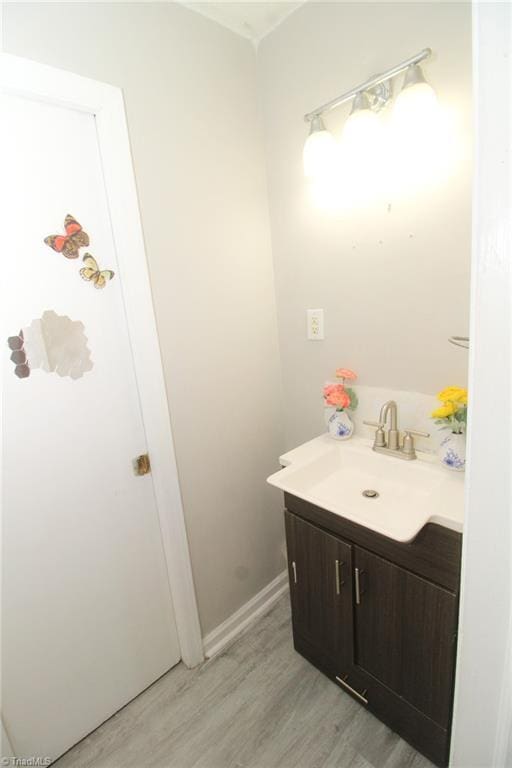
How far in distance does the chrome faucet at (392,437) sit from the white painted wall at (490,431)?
757 millimetres

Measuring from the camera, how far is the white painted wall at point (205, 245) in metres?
1.10

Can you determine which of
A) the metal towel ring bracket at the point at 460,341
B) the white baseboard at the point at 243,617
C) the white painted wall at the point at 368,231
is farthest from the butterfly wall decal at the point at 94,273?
the white baseboard at the point at 243,617

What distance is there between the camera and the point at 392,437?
1.35 m

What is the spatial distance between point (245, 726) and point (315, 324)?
62.0 inches

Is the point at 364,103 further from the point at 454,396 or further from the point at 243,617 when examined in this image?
the point at 243,617

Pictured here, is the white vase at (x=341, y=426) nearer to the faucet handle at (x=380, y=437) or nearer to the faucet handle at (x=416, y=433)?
the faucet handle at (x=380, y=437)

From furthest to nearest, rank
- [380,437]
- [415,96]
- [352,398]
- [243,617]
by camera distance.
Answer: [243,617] < [352,398] < [380,437] < [415,96]

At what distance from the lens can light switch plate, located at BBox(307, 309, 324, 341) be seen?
5.06 ft

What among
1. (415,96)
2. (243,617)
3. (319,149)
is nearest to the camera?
(415,96)

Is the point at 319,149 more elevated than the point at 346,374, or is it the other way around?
the point at 319,149

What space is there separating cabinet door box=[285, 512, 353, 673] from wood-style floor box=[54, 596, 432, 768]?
0.48ft

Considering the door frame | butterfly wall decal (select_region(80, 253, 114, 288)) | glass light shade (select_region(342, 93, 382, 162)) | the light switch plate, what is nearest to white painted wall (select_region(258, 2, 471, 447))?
the light switch plate

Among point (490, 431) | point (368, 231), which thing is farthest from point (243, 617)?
point (368, 231)

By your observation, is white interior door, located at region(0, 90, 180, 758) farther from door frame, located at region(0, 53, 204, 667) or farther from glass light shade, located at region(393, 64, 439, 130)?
glass light shade, located at region(393, 64, 439, 130)
